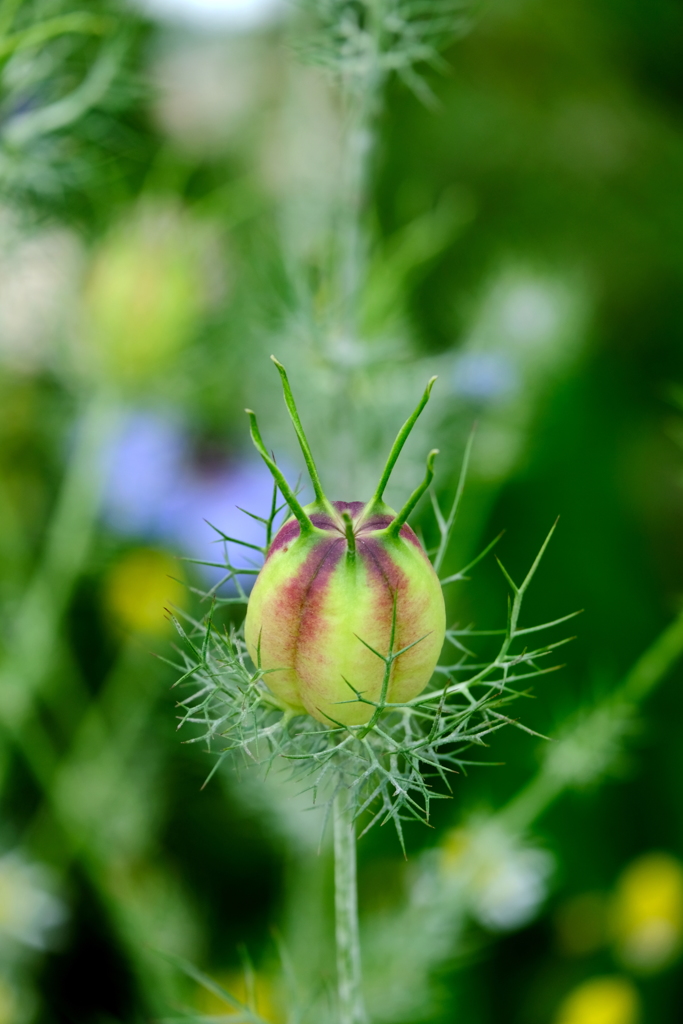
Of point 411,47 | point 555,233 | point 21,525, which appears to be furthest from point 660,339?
point 411,47

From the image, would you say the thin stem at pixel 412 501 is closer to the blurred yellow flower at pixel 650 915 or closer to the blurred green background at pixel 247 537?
the blurred green background at pixel 247 537

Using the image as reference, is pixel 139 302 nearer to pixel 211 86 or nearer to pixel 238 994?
pixel 238 994

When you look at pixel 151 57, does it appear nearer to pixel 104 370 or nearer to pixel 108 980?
pixel 104 370

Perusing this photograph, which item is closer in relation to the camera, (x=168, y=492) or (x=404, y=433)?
(x=404, y=433)

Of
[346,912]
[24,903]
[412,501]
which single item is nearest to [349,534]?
[412,501]

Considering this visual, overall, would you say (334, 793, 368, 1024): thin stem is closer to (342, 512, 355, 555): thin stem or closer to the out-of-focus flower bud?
(342, 512, 355, 555): thin stem

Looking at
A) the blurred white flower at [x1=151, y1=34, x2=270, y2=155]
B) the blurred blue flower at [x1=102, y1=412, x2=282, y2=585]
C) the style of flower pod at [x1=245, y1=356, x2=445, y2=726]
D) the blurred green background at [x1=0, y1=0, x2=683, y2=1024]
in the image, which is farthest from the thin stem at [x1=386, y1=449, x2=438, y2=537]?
the blurred white flower at [x1=151, y1=34, x2=270, y2=155]
